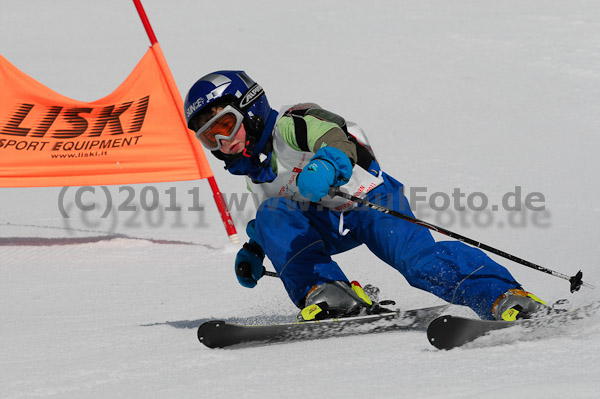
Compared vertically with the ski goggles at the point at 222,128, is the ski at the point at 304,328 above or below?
below

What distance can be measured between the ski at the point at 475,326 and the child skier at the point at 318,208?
0.38 m

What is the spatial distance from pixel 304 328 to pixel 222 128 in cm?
104

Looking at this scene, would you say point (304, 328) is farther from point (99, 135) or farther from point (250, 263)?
point (99, 135)

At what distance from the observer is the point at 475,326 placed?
3223mm

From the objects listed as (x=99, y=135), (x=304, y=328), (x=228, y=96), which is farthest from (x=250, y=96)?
(x=99, y=135)

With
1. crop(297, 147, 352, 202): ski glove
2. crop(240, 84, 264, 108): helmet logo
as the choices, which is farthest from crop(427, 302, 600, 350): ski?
crop(240, 84, 264, 108): helmet logo

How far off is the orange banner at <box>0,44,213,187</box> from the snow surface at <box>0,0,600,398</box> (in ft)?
1.93

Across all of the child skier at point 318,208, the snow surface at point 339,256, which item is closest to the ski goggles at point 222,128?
the child skier at point 318,208

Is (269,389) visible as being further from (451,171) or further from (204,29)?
(204,29)

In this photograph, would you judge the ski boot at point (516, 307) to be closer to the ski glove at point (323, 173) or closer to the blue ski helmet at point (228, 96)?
the ski glove at point (323, 173)

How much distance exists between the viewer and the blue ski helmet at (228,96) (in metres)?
4.00

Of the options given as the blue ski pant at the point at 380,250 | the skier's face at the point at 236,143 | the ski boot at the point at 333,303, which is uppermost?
the skier's face at the point at 236,143

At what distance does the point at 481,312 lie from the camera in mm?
3684

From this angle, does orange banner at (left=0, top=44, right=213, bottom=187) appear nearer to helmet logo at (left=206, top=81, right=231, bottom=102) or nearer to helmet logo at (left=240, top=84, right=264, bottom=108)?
helmet logo at (left=240, top=84, right=264, bottom=108)
